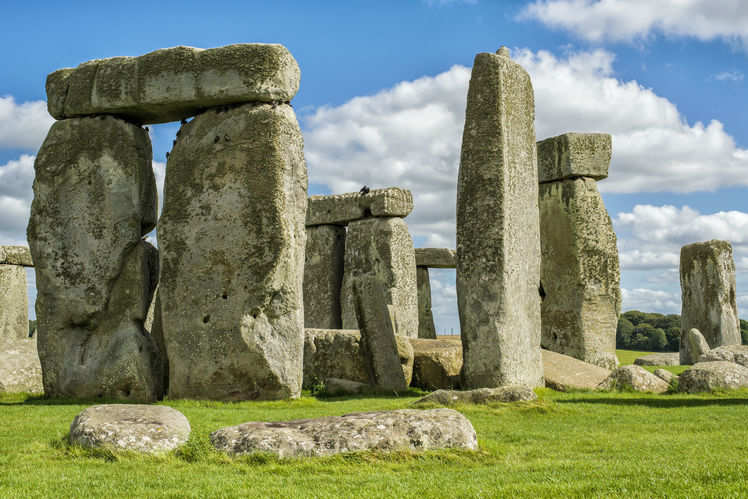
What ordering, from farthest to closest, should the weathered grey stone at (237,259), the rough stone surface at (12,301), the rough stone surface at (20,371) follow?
the rough stone surface at (12,301) < the rough stone surface at (20,371) < the weathered grey stone at (237,259)

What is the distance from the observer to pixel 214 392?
12.7 metres

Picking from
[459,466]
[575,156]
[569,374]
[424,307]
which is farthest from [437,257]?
[459,466]

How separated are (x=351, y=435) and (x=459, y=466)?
35.7 inches

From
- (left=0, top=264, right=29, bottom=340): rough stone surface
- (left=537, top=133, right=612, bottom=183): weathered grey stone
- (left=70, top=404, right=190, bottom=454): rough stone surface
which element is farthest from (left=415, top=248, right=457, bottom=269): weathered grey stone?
(left=70, top=404, right=190, bottom=454): rough stone surface

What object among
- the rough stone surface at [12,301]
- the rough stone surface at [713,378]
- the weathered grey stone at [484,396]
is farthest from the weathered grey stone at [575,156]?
the rough stone surface at [12,301]

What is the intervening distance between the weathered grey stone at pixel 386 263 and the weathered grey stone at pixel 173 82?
8535mm

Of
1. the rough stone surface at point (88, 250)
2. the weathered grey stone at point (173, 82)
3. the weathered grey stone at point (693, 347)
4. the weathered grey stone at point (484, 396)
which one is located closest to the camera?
the weathered grey stone at point (484, 396)

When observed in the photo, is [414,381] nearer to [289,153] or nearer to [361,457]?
[289,153]

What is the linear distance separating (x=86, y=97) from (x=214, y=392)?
17.6ft

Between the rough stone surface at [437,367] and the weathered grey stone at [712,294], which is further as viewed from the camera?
the weathered grey stone at [712,294]

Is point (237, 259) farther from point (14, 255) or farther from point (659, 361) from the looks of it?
point (659, 361)

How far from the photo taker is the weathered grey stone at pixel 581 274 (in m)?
17.8

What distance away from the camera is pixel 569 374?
48.6 feet

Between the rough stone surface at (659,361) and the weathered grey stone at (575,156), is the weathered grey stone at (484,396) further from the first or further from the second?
the rough stone surface at (659,361)
